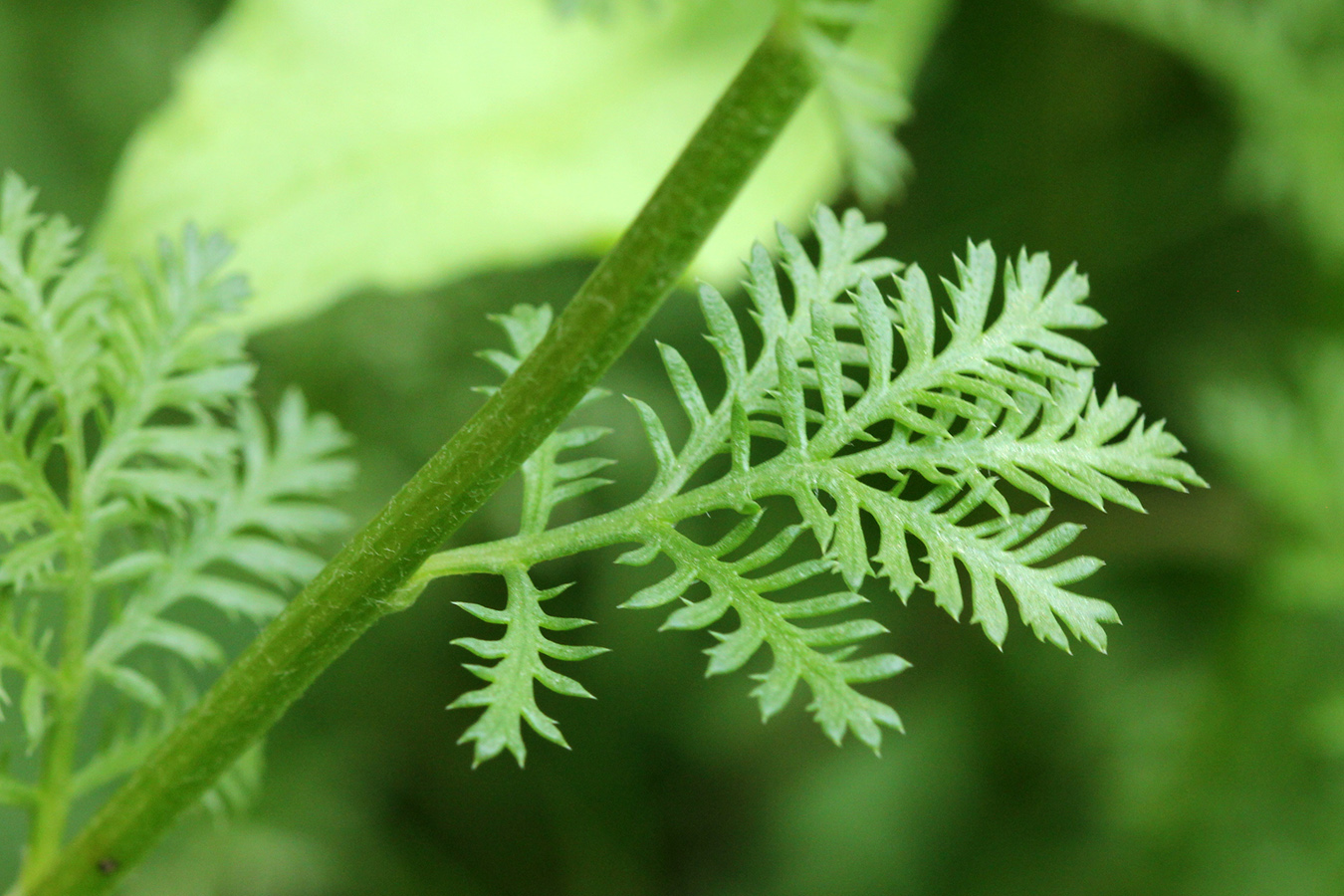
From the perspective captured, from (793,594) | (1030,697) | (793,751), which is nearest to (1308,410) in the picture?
(1030,697)

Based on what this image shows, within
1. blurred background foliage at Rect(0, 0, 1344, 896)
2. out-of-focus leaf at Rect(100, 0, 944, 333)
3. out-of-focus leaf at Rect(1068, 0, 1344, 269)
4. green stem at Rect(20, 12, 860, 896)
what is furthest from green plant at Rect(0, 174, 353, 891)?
out-of-focus leaf at Rect(1068, 0, 1344, 269)

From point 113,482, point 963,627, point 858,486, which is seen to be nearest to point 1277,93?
point 963,627

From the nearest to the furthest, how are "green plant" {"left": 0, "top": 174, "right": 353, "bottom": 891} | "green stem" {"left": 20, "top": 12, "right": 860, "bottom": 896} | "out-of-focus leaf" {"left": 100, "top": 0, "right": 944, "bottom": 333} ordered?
"green stem" {"left": 20, "top": 12, "right": 860, "bottom": 896} → "green plant" {"left": 0, "top": 174, "right": 353, "bottom": 891} → "out-of-focus leaf" {"left": 100, "top": 0, "right": 944, "bottom": 333}

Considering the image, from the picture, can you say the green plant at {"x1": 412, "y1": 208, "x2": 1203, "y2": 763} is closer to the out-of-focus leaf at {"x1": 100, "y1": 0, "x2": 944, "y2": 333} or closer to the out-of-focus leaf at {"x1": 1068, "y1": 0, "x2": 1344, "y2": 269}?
the out-of-focus leaf at {"x1": 100, "y1": 0, "x2": 944, "y2": 333}

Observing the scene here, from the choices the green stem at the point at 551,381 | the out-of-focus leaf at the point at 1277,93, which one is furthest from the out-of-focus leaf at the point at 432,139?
the green stem at the point at 551,381

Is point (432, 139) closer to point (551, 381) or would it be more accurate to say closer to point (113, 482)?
point (113, 482)

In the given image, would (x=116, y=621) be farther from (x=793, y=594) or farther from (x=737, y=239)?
(x=793, y=594)

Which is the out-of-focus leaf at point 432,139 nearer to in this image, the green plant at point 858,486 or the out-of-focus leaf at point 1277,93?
the out-of-focus leaf at point 1277,93
